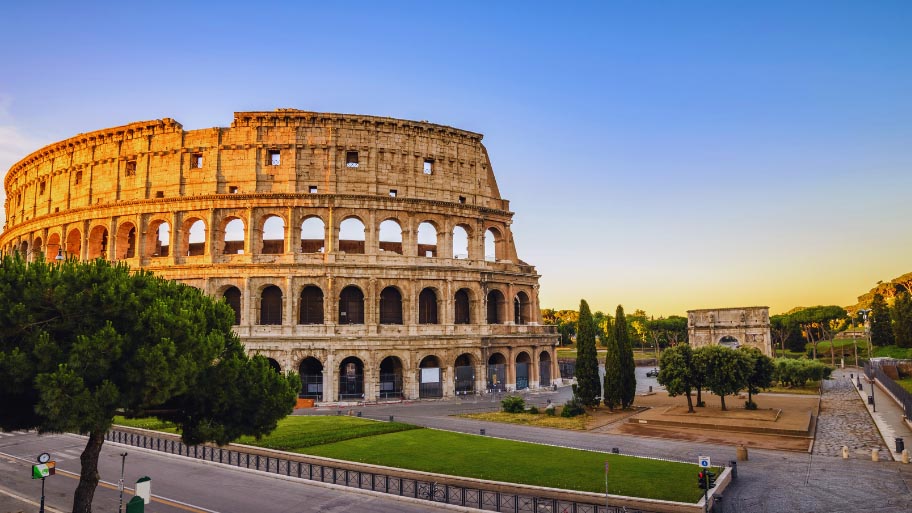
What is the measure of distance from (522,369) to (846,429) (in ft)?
84.4

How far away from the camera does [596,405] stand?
125ft

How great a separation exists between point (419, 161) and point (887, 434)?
119 feet

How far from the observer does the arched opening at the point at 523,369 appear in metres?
50.1

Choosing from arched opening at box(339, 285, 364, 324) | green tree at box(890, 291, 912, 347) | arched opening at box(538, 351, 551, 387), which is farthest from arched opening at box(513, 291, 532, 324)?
green tree at box(890, 291, 912, 347)

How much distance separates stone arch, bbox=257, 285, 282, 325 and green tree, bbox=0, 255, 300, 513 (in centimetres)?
2999

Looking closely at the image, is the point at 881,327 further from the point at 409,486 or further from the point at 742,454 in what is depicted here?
the point at 409,486

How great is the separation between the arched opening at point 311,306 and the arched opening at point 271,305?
192cm

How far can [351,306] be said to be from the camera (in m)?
45.8

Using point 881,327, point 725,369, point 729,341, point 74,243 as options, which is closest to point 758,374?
point 725,369

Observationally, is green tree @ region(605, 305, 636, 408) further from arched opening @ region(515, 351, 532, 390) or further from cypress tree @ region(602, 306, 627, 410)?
arched opening @ region(515, 351, 532, 390)

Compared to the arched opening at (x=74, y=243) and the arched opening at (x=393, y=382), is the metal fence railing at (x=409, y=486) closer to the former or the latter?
the arched opening at (x=393, y=382)

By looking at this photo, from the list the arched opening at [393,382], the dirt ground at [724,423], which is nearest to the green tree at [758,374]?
the dirt ground at [724,423]

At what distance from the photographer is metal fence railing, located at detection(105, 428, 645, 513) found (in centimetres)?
1653

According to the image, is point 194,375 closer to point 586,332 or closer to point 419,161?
point 586,332
